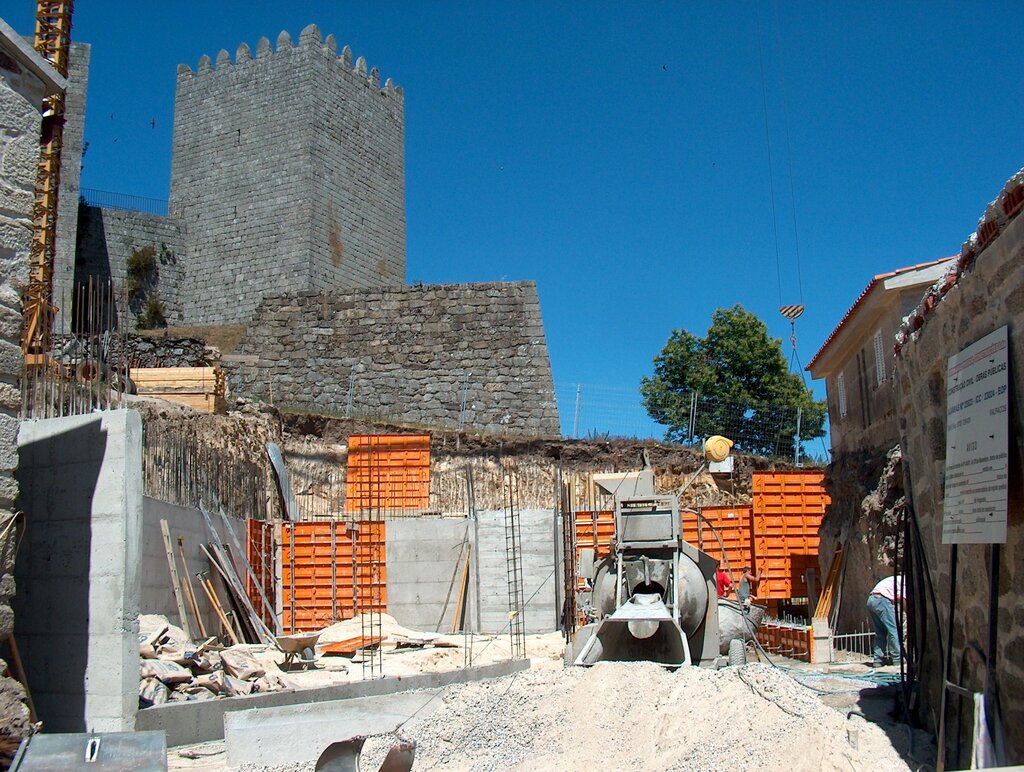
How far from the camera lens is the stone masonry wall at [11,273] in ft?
18.5

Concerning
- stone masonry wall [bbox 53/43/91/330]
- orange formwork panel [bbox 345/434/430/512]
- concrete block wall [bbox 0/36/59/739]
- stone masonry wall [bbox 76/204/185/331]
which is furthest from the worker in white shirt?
stone masonry wall [bbox 76/204/185/331]

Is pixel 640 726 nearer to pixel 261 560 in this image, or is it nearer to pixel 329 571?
pixel 261 560

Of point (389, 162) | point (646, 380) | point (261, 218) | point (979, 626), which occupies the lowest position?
point (979, 626)

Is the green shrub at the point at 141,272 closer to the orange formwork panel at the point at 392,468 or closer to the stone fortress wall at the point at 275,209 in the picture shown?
the stone fortress wall at the point at 275,209

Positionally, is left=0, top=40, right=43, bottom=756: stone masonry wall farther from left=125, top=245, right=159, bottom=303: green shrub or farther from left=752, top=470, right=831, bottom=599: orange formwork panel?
left=125, top=245, right=159, bottom=303: green shrub

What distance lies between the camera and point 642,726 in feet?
18.8

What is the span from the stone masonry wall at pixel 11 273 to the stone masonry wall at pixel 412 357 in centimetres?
1623

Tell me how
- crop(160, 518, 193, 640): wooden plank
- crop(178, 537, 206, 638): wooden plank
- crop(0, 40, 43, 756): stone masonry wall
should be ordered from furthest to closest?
crop(178, 537, 206, 638): wooden plank
crop(160, 518, 193, 640): wooden plank
crop(0, 40, 43, 756): stone masonry wall

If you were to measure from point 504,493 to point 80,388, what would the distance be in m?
11.2

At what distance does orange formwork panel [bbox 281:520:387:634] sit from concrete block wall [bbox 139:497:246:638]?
3.89 meters

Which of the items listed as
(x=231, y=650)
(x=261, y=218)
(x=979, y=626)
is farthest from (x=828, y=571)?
(x=261, y=218)

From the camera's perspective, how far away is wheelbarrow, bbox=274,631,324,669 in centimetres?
1058

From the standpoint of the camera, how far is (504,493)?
63.2 feet

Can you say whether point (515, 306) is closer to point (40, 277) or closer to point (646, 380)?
point (40, 277)
